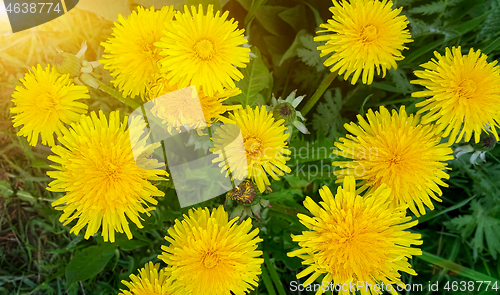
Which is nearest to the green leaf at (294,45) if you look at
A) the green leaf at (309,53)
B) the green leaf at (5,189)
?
the green leaf at (309,53)

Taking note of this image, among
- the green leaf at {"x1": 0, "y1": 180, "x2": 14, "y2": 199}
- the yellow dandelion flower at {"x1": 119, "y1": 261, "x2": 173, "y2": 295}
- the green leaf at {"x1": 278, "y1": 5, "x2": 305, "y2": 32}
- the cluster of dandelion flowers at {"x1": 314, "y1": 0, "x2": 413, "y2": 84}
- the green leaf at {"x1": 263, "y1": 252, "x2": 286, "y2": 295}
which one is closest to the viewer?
the cluster of dandelion flowers at {"x1": 314, "y1": 0, "x2": 413, "y2": 84}

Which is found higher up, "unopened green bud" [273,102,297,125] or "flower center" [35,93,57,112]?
"flower center" [35,93,57,112]

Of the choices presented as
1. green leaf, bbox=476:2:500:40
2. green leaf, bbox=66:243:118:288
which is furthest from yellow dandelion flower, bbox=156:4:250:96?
green leaf, bbox=476:2:500:40

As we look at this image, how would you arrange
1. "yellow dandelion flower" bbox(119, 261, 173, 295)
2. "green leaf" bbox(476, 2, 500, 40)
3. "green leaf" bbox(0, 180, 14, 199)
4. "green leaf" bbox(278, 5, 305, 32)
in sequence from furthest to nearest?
"green leaf" bbox(0, 180, 14, 199)
"green leaf" bbox(278, 5, 305, 32)
"green leaf" bbox(476, 2, 500, 40)
"yellow dandelion flower" bbox(119, 261, 173, 295)

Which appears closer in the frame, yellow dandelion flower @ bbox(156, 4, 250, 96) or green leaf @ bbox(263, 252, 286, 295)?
yellow dandelion flower @ bbox(156, 4, 250, 96)

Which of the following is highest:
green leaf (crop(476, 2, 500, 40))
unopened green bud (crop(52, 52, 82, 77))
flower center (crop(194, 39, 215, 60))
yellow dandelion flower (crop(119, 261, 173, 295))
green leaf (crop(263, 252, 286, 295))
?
green leaf (crop(476, 2, 500, 40))

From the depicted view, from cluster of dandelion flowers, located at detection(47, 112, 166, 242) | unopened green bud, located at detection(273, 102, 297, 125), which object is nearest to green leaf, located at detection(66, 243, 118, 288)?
cluster of dandelion flowers, located at detection(47, 112, 166, 242)

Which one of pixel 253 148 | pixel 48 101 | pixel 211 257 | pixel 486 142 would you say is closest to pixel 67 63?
pixel 48 101

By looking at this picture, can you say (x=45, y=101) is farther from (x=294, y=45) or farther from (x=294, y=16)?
(x=294, y=16)

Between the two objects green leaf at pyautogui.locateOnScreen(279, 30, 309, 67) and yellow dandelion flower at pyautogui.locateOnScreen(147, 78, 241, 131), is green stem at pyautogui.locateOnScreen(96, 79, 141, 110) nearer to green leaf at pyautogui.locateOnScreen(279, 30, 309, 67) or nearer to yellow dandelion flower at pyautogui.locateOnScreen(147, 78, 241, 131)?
yellow dandelion flower at pyautogui.locateOnScreen(147, 78, 241, 131)
